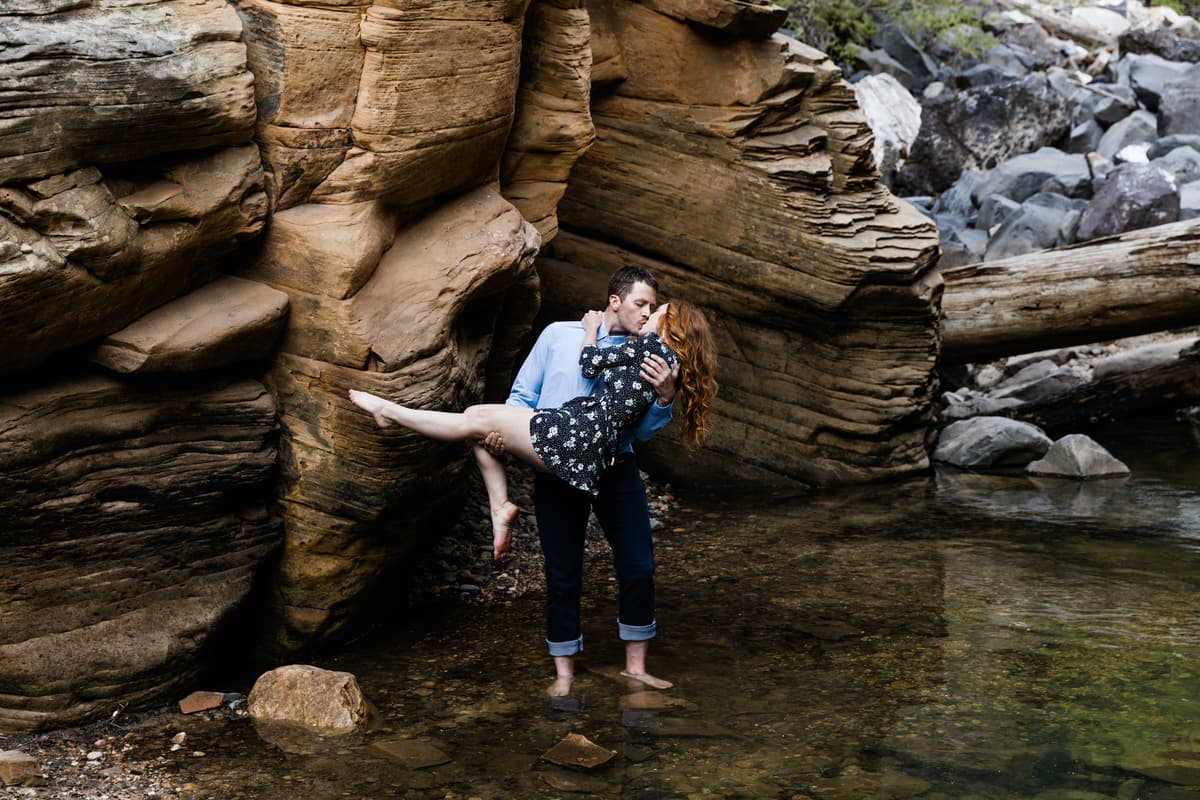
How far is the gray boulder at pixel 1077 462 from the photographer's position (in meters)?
10.2

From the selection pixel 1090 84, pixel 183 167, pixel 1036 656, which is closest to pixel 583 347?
pixel 183 167

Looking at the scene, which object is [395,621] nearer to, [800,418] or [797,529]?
[797,529]

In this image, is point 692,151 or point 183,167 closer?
point 183,167

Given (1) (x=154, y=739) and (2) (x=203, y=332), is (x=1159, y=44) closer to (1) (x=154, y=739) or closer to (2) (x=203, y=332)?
(2) (x=203, y=332)

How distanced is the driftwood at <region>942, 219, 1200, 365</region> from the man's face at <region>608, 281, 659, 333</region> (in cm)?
558

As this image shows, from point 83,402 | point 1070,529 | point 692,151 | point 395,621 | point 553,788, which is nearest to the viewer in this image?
point 553,788

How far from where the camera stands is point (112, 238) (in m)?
5.12

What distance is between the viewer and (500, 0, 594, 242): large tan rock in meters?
7.31

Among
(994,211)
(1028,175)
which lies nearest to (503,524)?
(994,211)

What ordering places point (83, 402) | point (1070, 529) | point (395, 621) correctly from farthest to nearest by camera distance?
point (1070, 529)
point (395, 621)
point (83, 402)

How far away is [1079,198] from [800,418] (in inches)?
306

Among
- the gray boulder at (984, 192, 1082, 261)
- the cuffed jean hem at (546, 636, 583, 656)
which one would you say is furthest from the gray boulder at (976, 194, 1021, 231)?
the cuffed jean hem at (546, 636, 583, 656)

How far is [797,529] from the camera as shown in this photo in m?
8.66

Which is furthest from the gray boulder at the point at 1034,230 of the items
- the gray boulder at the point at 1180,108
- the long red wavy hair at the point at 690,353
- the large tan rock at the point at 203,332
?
the large tan rock at the point at 203,332
